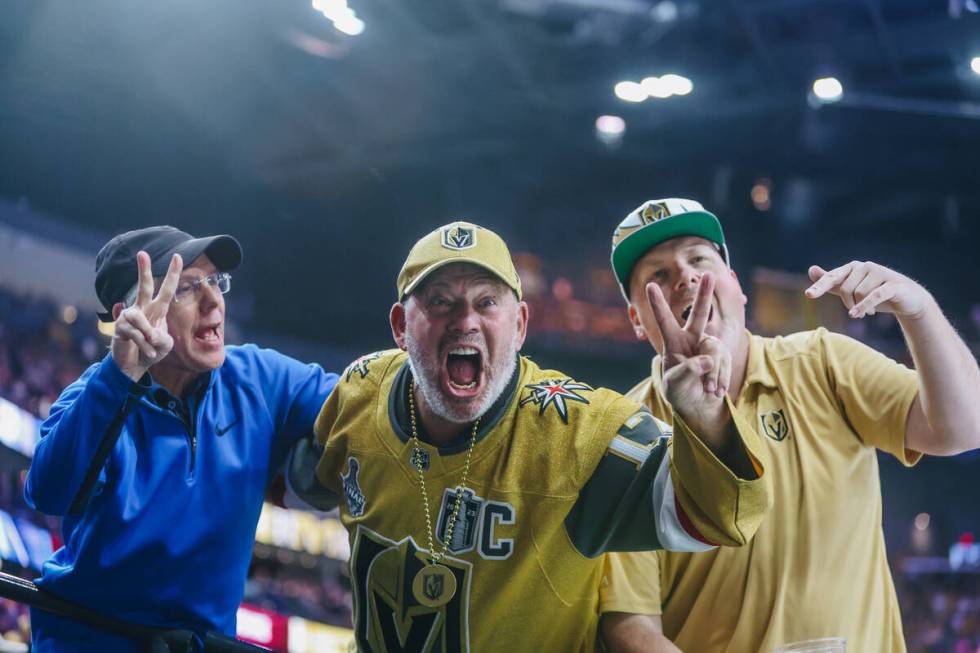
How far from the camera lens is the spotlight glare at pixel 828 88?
32.7 feet

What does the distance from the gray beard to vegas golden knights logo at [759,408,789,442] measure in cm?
52

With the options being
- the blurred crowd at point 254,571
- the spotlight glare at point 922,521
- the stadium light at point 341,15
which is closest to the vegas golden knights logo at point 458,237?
the blurred crowd at point 254,571

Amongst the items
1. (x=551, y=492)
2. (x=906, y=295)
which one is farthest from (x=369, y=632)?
(x=906, y=295)

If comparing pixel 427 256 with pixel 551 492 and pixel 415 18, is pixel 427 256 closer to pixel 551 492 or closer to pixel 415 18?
pixel 551 492

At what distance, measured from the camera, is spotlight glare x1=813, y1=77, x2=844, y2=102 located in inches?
392

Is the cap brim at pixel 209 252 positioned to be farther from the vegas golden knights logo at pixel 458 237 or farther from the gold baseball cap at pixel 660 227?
the gold baseball cap at pixel 660 227

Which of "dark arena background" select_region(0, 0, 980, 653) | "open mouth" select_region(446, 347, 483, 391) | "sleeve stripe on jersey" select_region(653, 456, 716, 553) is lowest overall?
"sleeve stripe on jersey" select_region(653, 456, 716, 553)

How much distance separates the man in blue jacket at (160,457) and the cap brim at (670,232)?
2.72 ft

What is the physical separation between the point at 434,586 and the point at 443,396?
1.19 ft

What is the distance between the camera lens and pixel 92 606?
1931 mm

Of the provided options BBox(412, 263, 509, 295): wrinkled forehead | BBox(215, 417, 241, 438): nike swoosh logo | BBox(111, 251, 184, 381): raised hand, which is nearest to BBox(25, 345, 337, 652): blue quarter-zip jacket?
BBox(215, 417, 241, 438): nike swoosh logo

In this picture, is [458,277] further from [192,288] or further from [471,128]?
[471,128]

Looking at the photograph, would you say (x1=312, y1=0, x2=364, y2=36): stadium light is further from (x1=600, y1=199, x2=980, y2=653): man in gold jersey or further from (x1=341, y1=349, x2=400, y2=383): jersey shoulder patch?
(x1=600, y1=199, x2=980, y2=653): man in gold jersey

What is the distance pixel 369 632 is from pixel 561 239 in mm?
14124
